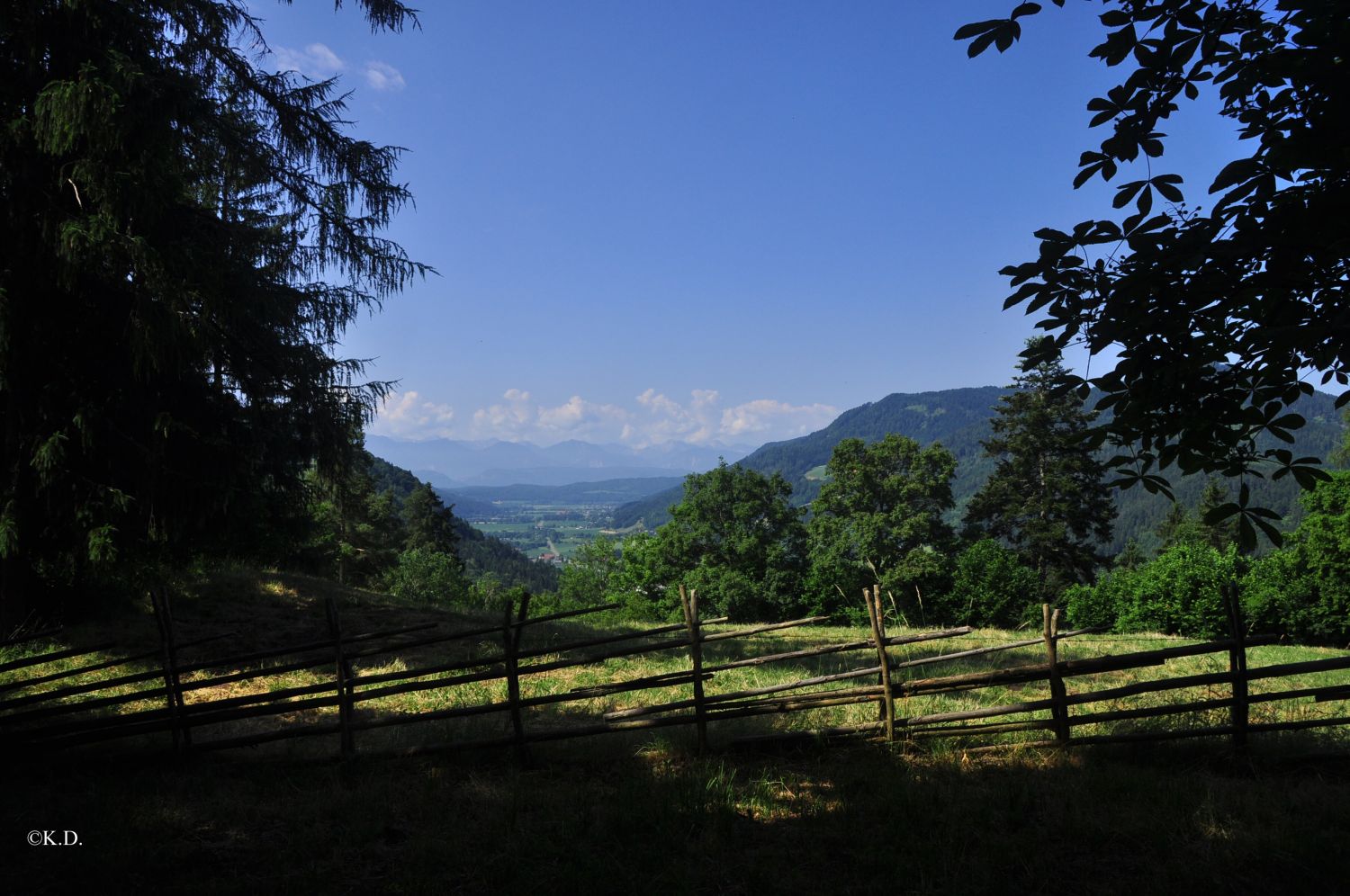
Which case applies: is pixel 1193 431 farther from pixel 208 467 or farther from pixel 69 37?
pixel 69 37

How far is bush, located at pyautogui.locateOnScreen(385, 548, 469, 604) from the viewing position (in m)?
38.5

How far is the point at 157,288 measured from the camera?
7.99 meters

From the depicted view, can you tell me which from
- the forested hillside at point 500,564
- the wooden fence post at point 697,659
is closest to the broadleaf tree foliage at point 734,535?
the wooden fence post at point 697,659

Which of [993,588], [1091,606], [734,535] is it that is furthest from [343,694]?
[734,535]

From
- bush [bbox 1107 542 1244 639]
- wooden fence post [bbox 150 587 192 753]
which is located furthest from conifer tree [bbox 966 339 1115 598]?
wooden fence post [bbox 150 587 192 753]

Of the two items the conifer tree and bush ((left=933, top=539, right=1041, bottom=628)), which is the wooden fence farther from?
the conifer tree

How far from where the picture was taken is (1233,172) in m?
2.94

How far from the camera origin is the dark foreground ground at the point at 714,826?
3865mm

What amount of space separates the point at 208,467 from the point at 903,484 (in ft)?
105

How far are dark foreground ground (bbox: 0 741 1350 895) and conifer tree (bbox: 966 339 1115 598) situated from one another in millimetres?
30774

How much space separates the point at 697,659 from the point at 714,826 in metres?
1.32

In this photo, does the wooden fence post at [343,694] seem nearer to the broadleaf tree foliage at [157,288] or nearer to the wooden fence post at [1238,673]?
the broadleaf tree foliage at [157,288]

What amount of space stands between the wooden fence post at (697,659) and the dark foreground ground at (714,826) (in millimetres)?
242

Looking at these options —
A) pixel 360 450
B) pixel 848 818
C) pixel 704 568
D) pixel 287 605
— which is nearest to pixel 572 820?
pixel 848 818
